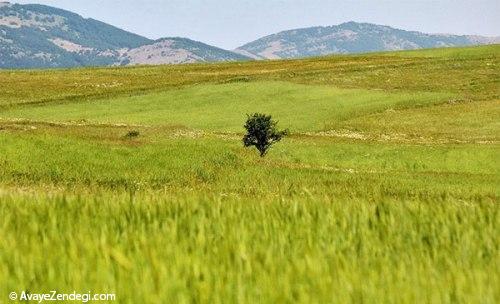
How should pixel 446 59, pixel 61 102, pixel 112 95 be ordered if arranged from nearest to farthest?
pixel 61 102 → pixel 112 95 → pixel 446 59

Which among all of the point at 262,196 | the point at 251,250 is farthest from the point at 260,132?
the point at 251,250

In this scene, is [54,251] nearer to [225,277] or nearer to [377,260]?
[225,277]

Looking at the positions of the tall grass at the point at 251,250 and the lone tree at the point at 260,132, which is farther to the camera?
the lone tree at the point at 260,132

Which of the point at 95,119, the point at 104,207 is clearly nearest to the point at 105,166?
the point at 104,207

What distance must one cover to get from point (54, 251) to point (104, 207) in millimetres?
1397

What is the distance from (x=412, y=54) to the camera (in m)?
142

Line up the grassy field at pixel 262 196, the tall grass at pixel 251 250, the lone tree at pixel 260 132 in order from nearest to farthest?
the tall grass at pixel 251 250
the grassy field at pixel 262 196
the lone tree at pixel 260 132

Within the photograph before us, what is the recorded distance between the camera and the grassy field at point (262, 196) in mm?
3363

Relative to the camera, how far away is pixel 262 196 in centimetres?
1030

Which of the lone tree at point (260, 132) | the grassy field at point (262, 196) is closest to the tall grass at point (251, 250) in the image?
the grassy field at point (262, 196)

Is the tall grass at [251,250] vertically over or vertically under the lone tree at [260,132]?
over

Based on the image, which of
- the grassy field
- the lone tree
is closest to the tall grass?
the grassy field

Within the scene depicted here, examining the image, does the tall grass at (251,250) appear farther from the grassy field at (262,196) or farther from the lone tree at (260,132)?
the lone tree at (260,132)

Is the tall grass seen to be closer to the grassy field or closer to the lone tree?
the grassy field
